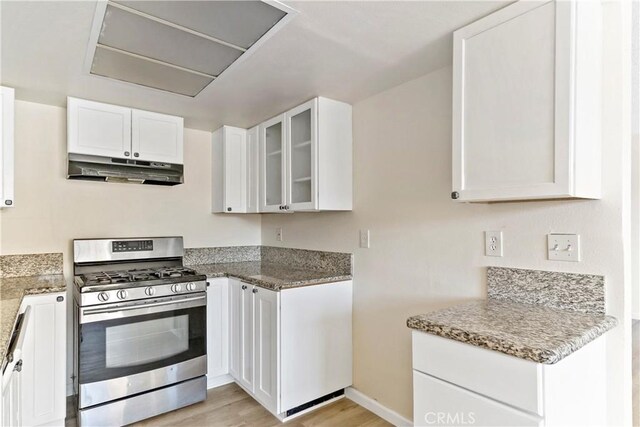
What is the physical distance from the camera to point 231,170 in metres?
3.08

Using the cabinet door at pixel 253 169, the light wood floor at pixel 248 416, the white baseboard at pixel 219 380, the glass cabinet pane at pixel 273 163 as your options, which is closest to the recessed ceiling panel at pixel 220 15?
the glass cabinet pane at pixel 273 163

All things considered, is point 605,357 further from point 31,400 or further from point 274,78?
point 31,400

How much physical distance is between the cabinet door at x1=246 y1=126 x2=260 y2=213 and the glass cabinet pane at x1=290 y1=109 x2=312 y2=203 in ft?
1.68

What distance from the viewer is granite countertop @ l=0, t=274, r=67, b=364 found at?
50.2 inches

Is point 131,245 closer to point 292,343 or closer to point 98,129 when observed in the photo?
point 98,129

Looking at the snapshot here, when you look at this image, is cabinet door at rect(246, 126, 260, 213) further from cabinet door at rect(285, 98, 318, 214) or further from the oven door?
the oven door

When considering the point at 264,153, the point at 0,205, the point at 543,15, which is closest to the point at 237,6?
the point at 543,15

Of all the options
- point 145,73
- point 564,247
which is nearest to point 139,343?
point 145,73

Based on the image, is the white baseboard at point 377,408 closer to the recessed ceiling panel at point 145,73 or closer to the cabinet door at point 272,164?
the cabinet door at point 272,164

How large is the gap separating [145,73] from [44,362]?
176 centimetres

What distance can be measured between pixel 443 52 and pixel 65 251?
280 centimetres

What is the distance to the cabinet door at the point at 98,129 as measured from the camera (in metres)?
2.35

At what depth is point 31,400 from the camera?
1.98 m

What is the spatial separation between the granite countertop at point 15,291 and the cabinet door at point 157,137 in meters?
0.99
